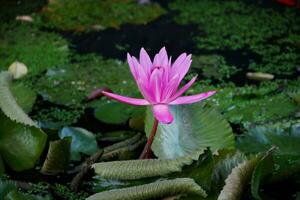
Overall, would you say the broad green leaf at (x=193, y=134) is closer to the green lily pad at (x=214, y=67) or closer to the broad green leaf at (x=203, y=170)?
the broad green leaf at (x=203, y=170)

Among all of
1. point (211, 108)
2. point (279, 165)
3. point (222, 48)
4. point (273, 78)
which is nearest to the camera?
point (279, 165)

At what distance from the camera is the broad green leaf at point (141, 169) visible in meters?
1.12

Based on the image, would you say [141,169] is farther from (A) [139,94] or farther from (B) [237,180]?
(A) [139,94]

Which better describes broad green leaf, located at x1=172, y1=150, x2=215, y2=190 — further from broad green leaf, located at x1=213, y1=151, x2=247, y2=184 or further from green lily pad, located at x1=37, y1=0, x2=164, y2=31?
green lily pad, located at x1=37, y1=0, x2=164, y2=31

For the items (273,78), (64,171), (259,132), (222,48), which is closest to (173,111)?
(259,132)

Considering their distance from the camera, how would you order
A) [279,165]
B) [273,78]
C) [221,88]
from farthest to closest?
[273,78]
[221,88]
[279,165]

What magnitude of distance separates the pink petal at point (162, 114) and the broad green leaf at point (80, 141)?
0.49 meters

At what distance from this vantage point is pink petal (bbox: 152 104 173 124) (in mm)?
1034

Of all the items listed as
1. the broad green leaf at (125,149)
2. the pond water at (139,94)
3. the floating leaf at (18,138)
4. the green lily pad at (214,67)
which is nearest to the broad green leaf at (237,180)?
the pond water at (139,94)

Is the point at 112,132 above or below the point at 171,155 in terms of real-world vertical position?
below

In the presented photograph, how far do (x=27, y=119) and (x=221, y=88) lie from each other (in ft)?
2.71

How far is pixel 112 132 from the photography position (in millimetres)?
1681

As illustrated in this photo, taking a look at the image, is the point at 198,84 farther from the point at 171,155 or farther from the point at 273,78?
the point at 171,155

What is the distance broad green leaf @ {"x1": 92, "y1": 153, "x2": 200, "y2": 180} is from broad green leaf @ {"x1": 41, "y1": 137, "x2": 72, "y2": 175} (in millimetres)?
223
